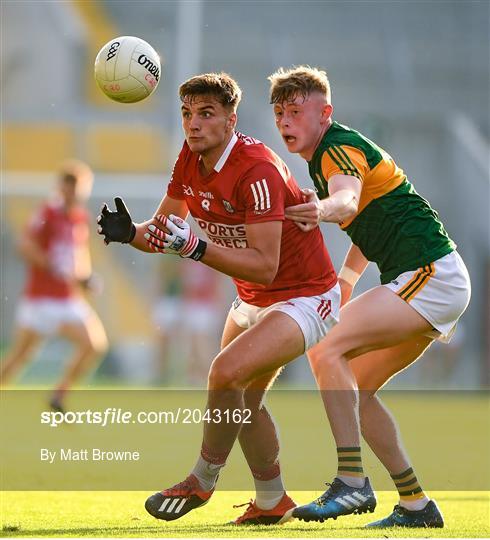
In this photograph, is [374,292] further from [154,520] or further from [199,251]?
[154,520]

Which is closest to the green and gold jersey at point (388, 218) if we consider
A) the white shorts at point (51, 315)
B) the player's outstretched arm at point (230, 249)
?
the player's outstretched arm at point (230, 249)

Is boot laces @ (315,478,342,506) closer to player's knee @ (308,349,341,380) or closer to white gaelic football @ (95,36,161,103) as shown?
player's knee @ (308,349,341,380)

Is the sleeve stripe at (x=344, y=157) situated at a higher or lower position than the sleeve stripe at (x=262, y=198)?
higher

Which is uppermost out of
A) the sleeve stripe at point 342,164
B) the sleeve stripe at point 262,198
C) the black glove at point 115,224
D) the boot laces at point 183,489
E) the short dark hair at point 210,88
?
the short dark hair at point 210,88

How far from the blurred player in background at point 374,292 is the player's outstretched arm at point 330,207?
17 millimetres

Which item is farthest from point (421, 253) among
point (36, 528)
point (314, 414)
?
point (314, 414)

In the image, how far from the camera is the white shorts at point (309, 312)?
5223 millimetres

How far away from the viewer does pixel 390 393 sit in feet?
53.9

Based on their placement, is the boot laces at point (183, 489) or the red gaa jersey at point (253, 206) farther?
the boot laces at point (183, 489)

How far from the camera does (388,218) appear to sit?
5.54 m

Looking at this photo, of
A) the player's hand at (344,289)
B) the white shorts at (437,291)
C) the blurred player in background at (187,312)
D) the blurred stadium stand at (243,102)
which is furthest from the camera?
the blurred stadium stand at (243,102)

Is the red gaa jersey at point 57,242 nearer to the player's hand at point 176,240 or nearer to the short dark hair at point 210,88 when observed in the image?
the short dark hair at point 210,88

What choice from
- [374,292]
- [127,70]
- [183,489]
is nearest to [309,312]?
[374,292]

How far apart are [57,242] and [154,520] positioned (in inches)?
228
